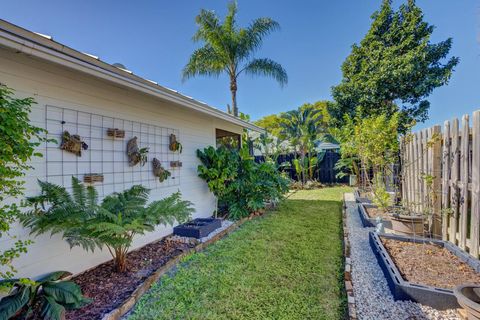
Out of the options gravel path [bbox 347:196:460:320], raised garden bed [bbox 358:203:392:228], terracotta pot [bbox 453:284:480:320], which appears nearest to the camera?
terracotta pot [bbox 453:284:480:320]

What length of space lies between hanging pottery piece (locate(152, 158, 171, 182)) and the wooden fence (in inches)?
175

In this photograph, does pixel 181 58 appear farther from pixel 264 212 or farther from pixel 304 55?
pixel 264 212

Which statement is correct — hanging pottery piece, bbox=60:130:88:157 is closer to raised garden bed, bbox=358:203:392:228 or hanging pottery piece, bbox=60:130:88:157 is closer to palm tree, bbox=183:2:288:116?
raised garden bed, bbox=358:203:392:228

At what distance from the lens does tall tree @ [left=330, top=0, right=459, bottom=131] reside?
10.7 m

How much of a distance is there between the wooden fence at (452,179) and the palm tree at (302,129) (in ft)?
24.8

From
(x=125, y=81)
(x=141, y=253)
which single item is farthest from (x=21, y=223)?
(x=125, y=81)

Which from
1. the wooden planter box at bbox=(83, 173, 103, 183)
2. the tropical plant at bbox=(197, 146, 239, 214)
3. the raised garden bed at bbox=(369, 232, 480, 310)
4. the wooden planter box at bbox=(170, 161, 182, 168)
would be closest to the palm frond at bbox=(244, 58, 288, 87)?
the tropical plant at bbox=(197, 146, 239, 214)

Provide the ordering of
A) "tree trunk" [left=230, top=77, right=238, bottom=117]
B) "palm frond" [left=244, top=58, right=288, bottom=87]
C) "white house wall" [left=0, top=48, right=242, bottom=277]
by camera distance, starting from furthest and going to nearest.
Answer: "tree trunk" [left=230, top=77, right=238, bottom=117] → "palm frond" [left=244, top=58, right=288, bottom=87] → "white house wall" [left=0, top=48, right=242, bottom=277]

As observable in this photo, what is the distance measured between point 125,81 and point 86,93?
0.65 m

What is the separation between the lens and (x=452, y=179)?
10.7ft

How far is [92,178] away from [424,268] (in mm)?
4378

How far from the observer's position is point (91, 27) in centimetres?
557

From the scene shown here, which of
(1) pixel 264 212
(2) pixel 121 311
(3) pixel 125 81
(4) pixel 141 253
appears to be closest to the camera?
(2) pixel 121 311

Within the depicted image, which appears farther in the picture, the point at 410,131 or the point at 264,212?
the point at 264,212
